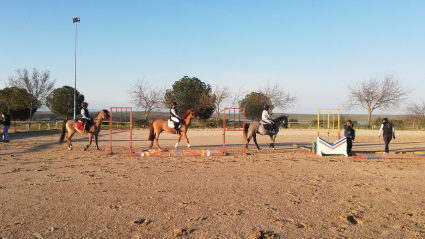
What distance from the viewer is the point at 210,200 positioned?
6035 millimetres

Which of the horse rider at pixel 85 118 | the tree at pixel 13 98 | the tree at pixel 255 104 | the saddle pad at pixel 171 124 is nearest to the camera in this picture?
the horse rider at pixel 85 118

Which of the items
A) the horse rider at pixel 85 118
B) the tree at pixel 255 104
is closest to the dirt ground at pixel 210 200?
the horse rider at pixel 85 118

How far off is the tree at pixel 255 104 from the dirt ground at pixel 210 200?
3204 centimetres

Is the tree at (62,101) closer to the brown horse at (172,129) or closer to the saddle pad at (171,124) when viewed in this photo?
the brown horse at (172,129)

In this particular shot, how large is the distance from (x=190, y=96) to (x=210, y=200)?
37679 mm

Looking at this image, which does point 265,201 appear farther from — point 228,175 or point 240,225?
point 228,175

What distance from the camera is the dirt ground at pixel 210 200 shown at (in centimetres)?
449

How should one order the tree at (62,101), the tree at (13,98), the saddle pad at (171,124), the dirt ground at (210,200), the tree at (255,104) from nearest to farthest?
1. the dirt ground at (210,200)
2. the saddle pad at (171,124)
3. the tree at (13,98)
4. the tree at (62,101)
5. the tree at (255,104)

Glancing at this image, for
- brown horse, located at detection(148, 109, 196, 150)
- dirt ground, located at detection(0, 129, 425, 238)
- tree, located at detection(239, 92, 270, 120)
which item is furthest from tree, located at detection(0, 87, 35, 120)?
dirt ground, located at detection(0, 129, 425, 238)

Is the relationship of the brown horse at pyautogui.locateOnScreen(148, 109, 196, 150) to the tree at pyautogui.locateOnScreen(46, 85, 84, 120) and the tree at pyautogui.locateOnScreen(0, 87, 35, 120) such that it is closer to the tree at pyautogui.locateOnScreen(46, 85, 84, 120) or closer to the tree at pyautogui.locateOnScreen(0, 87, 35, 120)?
the tree at pyautogui.locateOnScreen(0, 87, 35, 120)

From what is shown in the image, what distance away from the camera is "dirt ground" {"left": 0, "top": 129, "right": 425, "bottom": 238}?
4.49 metres

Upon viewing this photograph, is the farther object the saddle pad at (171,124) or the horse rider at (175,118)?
the saddle pad at (171,124)

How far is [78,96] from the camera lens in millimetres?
→ 44938

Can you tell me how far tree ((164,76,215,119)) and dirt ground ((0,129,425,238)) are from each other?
32.4 m
